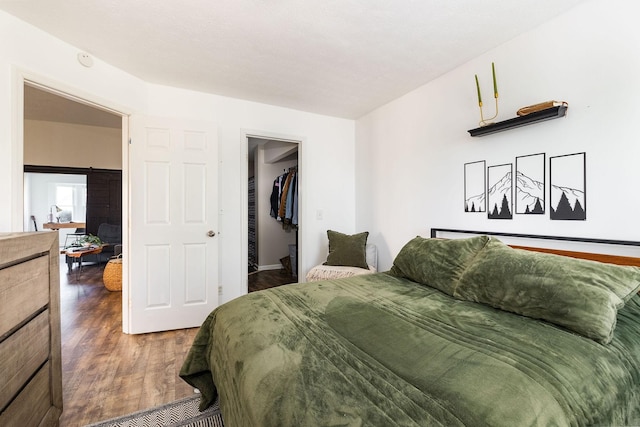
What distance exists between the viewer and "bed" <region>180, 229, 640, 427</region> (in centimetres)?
76

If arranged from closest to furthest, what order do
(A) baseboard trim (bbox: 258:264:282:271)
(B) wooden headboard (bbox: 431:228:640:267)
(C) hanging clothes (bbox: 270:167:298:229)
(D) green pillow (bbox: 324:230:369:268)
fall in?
(B) wooden headboard (bbox: 431:228:640:267)
(D) green pillow (bbox: 324:230:369:268)
(C) hanging clothes (bbox: 270:167:298:229)
(A) baseboard trim (bbox: 258:264:282:271)

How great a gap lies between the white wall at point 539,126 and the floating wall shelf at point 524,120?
0.32 ft

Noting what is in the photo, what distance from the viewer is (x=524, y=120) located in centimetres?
188

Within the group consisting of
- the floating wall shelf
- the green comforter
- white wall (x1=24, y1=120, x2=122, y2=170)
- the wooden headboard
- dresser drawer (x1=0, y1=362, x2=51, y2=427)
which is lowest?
dresser drawer (x1=0, y1=362, x2=51, y2=427)

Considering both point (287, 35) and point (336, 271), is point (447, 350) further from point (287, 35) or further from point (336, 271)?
point (287, 35)

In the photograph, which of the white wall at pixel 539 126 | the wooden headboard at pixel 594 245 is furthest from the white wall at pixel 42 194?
the wooden headboard at pixel 594 245

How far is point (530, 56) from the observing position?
196 centimetres

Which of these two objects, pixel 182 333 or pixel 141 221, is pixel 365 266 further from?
pixel 141 221

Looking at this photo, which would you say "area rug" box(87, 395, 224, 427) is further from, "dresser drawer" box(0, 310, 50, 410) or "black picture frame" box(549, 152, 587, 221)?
"black picture frame" box(549, 152, 587, 221)

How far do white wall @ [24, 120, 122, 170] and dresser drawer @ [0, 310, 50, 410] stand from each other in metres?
4.57

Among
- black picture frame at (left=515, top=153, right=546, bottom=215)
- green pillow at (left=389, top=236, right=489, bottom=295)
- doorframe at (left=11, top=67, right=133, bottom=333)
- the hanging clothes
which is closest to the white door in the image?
doorframe at (left=11, top=67, right=133, bottom=333)

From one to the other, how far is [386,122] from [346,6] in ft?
5.58

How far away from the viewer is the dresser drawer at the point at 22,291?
3.56ft

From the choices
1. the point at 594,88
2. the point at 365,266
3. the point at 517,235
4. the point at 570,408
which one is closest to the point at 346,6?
the point at 594,88
